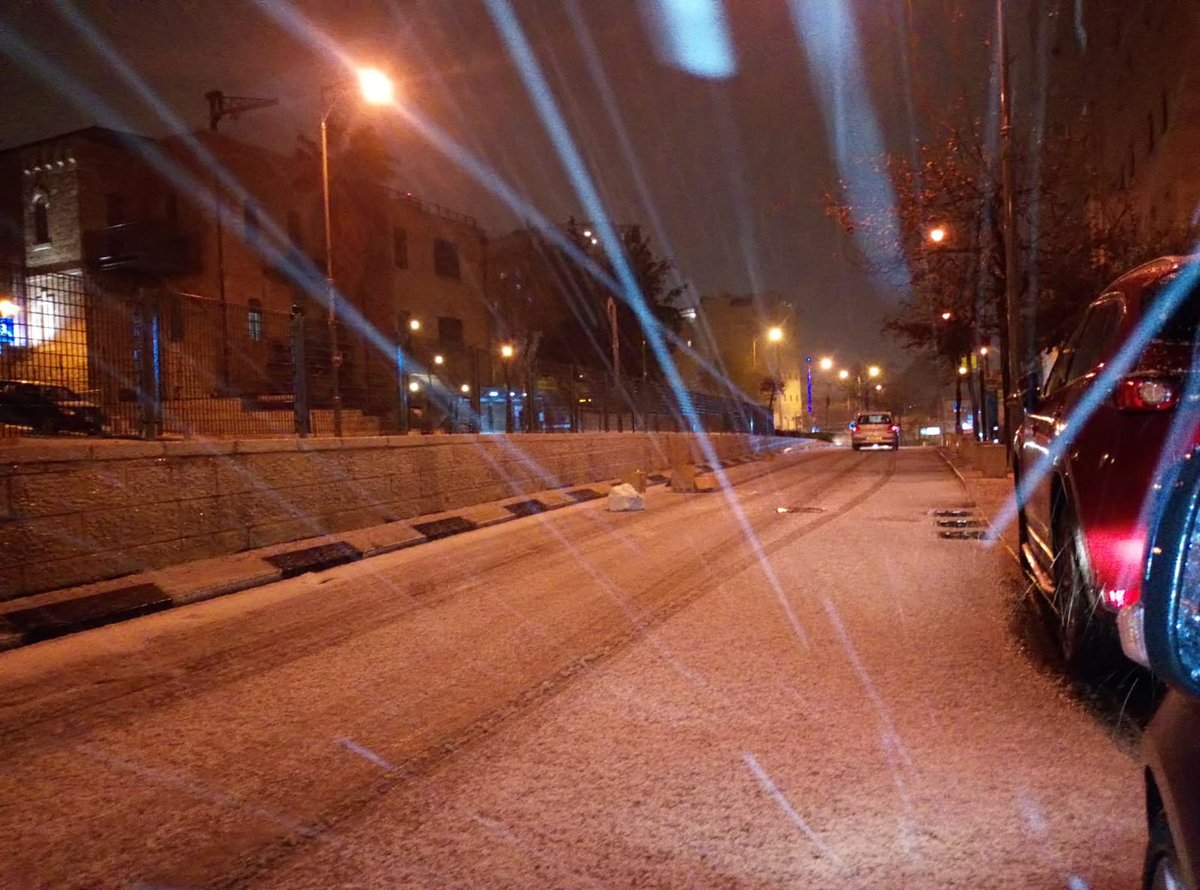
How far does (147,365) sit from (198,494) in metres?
1.53

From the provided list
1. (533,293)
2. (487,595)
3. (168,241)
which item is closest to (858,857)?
(487,595)

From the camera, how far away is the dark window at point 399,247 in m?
39.1

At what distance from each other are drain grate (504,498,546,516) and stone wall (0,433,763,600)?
20.3 inches

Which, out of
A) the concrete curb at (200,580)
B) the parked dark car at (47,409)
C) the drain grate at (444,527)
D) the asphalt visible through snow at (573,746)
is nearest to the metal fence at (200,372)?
the parked dark car at (47,409)

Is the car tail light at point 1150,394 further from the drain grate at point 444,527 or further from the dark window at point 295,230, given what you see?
the dark window at point 295,230

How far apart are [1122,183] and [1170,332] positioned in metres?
39.9

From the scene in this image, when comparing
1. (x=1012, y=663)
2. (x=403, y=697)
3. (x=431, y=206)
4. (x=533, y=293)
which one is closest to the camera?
(x=403, y=697)

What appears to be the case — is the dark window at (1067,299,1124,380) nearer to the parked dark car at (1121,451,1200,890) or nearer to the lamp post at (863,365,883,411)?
the parked dark car at (1121,451,1200,890)

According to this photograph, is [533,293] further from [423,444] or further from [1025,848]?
[1025,848]

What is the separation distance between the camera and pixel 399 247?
39.6 m

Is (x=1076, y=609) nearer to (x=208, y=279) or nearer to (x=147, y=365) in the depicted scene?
(x=147, y=365)

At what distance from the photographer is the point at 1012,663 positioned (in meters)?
5.31

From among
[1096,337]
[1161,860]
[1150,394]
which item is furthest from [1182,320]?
[1161,860]

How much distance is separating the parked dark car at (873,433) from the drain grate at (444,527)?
98.7 ft
